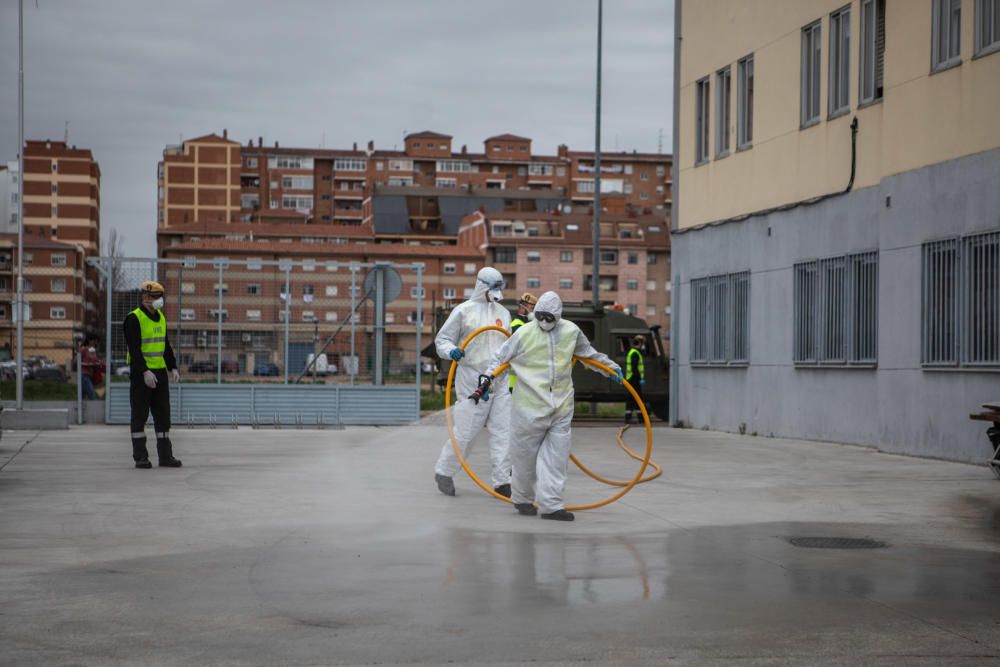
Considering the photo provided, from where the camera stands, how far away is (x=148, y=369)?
15781 mm

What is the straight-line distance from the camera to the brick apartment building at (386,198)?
136 metres

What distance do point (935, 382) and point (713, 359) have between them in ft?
27.7

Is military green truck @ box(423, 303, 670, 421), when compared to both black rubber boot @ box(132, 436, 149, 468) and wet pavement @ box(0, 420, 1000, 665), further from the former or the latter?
black rubber boot @ box(132, 436, 149, 468)

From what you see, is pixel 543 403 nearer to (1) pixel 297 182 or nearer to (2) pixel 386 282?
(2) pixel 386 282

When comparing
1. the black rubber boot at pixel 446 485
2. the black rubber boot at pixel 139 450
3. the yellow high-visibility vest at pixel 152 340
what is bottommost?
the black rubber boot at pixel 446 485

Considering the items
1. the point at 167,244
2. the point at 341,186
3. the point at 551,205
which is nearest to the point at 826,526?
the point at 167,244

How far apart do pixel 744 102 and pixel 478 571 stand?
61.9 ft

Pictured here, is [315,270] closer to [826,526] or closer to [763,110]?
[763,110]

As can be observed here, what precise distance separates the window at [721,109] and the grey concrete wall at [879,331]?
164 cm

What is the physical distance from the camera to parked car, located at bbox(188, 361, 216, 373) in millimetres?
26828

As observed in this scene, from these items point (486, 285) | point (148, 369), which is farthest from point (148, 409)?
point (486, 285)

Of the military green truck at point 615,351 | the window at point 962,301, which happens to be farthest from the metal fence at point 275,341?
the window at point 962,301

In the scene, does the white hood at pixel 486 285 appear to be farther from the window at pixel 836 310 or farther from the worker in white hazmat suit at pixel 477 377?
the window at pixel 836 310

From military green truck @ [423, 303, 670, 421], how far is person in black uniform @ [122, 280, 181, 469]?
57.4 ft
